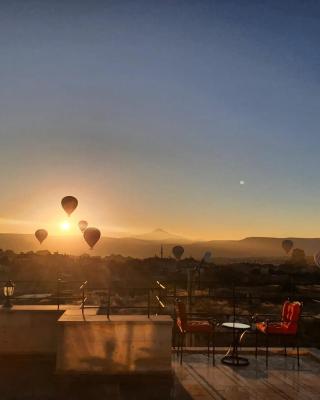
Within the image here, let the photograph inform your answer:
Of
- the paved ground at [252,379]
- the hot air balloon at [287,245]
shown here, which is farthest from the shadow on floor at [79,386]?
the hot air balloon at [287,245]

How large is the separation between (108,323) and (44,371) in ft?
4.71

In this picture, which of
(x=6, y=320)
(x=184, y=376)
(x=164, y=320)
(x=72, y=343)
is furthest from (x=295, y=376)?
(x=6, y=320)

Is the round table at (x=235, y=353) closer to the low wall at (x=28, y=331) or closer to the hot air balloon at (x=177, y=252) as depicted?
the low wall at (x=28, y=331)

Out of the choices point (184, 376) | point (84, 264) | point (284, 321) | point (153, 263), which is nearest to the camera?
point (184, 376)

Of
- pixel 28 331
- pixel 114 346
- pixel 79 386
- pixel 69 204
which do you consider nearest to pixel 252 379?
pixel 114 346

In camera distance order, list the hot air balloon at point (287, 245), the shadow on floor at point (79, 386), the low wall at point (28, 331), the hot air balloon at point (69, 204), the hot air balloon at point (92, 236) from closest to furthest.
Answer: the shadow on floor at point (79, 386), the low wall at point (28, 331), the hot air balloon at point (69, 204), the hot air balloon at point (92, 236), the hot air balloon at point (287, 245)

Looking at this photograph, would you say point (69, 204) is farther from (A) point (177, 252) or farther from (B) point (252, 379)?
(B) point (252, 379)

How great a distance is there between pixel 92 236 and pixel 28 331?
78.5 feet

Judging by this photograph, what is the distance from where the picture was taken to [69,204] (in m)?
25.4

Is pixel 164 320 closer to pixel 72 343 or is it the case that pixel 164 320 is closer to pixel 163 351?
pixel 163 351

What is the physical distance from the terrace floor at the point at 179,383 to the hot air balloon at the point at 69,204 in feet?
54.8

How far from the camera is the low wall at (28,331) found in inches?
364

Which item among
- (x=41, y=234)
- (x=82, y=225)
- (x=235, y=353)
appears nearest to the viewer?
(x=235, y=353)

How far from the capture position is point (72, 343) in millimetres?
8148
